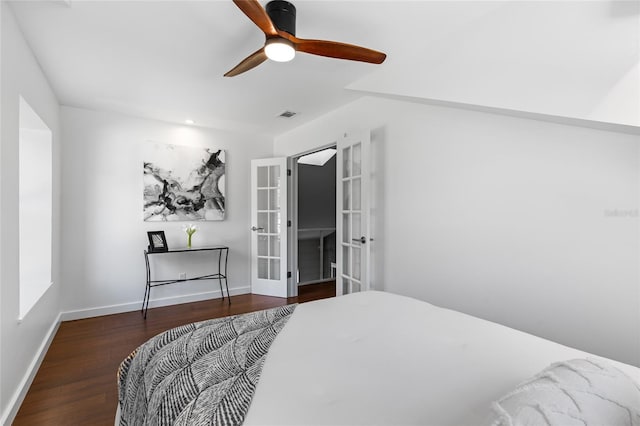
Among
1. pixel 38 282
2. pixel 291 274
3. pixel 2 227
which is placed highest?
pixel 2 227

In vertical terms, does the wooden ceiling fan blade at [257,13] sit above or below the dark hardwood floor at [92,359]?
above

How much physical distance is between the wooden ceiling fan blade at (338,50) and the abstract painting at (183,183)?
9.25ft

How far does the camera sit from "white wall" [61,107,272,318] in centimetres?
335

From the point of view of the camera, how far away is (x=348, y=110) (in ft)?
10.5

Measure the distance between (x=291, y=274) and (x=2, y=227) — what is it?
313 cm

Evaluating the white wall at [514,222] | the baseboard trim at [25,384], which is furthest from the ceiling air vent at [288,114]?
the baseboard trim at [25,384]

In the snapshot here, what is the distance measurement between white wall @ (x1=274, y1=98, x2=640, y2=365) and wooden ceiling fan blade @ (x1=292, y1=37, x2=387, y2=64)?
2.72 ft

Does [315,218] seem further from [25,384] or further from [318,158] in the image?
[25,384]

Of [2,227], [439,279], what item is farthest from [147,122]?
[439,279]

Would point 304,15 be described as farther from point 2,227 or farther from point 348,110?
point 2,227

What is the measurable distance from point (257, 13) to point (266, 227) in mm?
3332

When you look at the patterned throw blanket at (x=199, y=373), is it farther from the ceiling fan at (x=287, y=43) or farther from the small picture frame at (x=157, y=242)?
the small picture frame at (x=157, y=242)

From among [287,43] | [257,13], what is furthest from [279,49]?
[257,13]

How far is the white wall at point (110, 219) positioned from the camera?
3.35m
